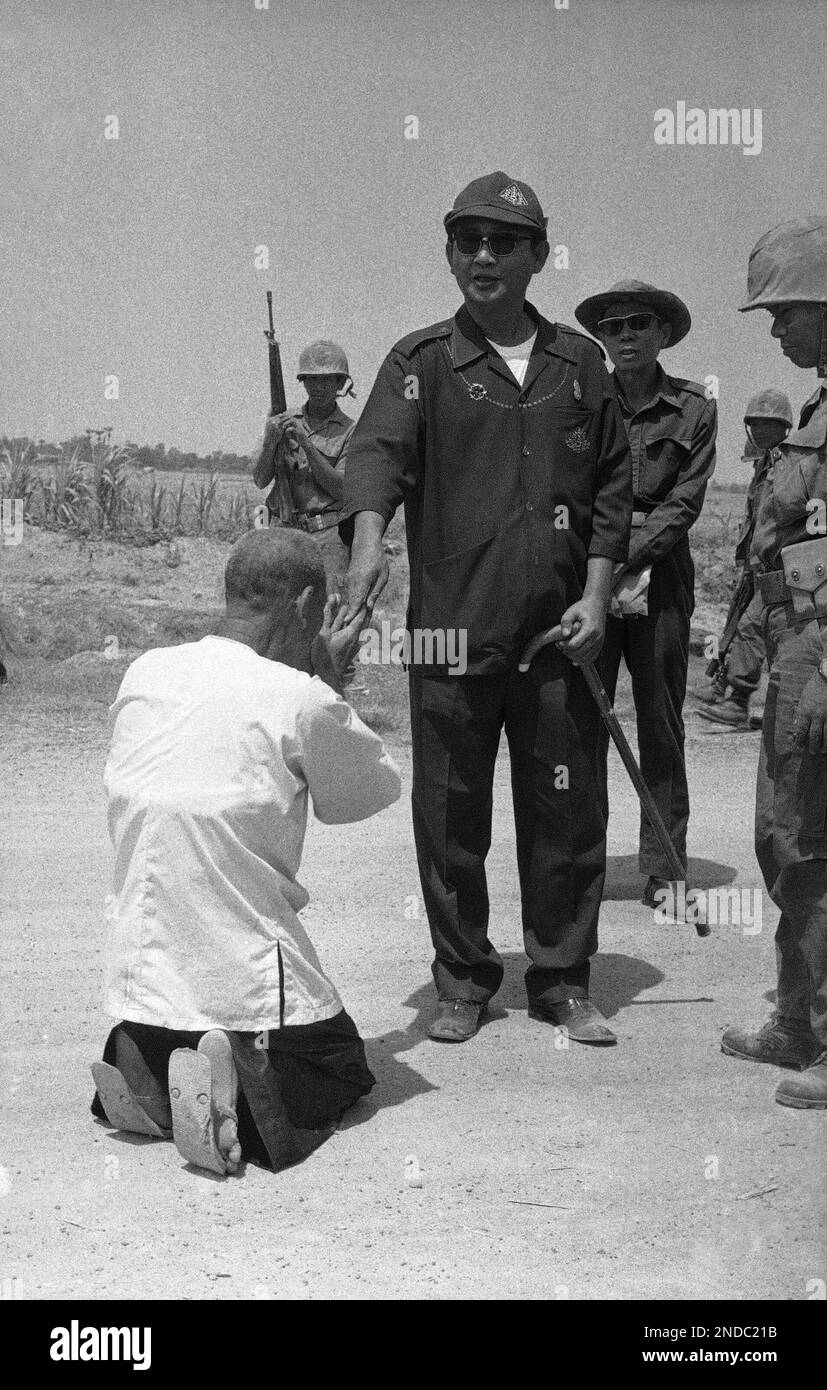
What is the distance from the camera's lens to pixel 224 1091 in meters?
3.82

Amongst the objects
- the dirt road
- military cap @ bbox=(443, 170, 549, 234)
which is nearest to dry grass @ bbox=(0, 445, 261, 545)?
the dirt road

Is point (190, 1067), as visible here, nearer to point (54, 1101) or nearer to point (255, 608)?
point (54, 1101)

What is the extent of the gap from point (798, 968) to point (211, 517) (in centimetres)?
1321

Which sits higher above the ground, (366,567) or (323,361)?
(323,361)

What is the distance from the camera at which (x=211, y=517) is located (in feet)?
56.4

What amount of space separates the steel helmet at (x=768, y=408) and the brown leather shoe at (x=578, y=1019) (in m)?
6.81

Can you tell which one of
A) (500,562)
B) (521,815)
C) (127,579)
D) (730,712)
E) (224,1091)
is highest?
(500,562)

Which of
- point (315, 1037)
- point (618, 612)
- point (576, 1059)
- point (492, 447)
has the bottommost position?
point (576, 1059)

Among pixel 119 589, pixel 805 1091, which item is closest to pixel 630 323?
pixel 805 1091

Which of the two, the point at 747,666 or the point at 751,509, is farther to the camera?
the point at 747,666

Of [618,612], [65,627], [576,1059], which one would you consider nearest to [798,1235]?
[576,1059]

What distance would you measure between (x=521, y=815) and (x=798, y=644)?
3.22 ft

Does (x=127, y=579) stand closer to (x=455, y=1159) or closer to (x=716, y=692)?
(x=716, y=692)

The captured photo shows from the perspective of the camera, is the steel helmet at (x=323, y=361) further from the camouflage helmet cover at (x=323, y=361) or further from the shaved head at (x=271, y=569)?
the shaved head at (x=271, y=569)
